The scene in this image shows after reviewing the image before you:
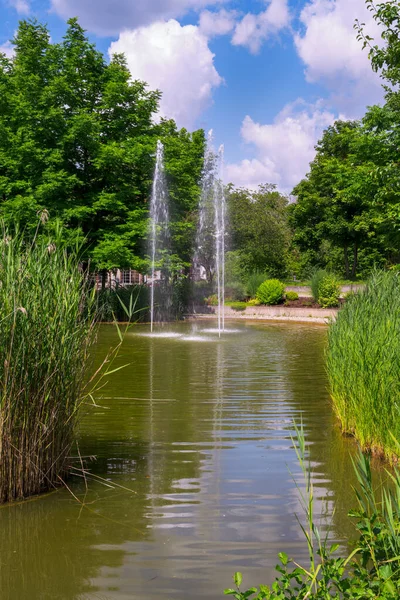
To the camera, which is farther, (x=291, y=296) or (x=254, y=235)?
(x=254, y=235)

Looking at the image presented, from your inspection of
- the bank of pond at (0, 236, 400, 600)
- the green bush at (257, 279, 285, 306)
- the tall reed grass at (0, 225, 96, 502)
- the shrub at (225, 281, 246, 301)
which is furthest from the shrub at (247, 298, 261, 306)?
the tall reed grass at (0, 225, 96, 502)

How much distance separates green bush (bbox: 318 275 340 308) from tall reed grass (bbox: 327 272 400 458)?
68.5 ft

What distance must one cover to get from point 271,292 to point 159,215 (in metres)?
6.36

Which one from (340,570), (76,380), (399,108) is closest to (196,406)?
(76,380)

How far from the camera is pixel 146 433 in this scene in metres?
7.77

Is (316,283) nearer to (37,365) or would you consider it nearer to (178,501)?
(178,501)

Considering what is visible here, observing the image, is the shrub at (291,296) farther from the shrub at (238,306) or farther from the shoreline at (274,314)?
the shrub at (238,306)

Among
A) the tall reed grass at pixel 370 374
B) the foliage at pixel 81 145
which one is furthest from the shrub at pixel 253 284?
the tall reed grass at pixel 370 374

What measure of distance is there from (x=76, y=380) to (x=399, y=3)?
10106mm

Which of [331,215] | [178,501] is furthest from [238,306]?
[178,501]

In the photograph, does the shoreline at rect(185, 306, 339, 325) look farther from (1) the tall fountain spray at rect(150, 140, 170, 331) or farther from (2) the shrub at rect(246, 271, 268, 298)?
(2) the shrub at rect(246, 271, 268, 298)

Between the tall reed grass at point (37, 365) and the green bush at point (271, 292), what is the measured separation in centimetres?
2624

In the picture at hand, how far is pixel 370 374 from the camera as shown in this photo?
6773mm

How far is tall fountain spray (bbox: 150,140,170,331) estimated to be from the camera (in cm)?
2991
